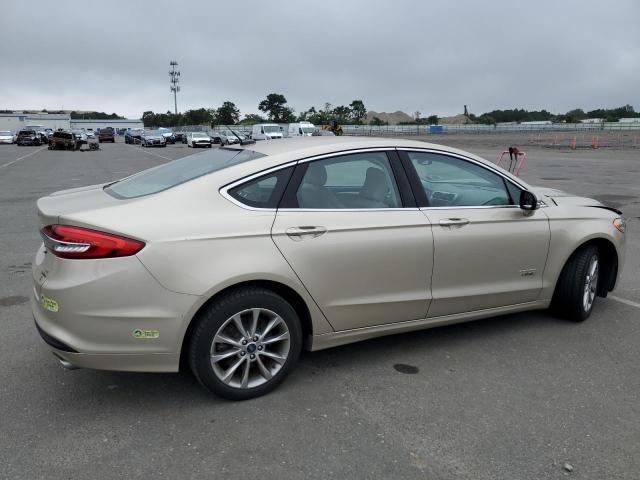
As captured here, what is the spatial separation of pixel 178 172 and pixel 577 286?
3294mm

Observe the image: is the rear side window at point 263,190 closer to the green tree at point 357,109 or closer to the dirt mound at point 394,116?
the green tree at point 357,109

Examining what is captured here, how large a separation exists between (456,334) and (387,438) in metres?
1.71

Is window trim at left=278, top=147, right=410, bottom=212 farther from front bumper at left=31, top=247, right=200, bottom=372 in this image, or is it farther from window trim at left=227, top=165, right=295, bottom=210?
front bumper at left=31, top=247, right=200, bottom=372

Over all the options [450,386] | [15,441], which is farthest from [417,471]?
[15,441]

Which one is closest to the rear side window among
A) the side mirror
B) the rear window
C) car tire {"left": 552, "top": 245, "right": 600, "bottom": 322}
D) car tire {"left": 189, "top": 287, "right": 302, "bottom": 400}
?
the rear window

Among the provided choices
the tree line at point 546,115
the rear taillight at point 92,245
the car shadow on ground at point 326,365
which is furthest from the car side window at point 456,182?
the tree line at point 546,115

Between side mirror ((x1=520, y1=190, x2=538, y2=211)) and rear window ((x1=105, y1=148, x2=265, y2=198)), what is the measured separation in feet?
6.73

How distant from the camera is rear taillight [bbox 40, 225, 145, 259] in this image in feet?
9.88

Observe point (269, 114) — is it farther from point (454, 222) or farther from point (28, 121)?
point (454, 222)

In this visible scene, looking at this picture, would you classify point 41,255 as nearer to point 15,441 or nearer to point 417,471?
point 15,441

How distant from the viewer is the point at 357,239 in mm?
3605

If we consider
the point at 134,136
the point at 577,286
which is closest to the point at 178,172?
the point at 577,286

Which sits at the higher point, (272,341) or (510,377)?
(272,341)

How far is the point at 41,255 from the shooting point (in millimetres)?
3395
